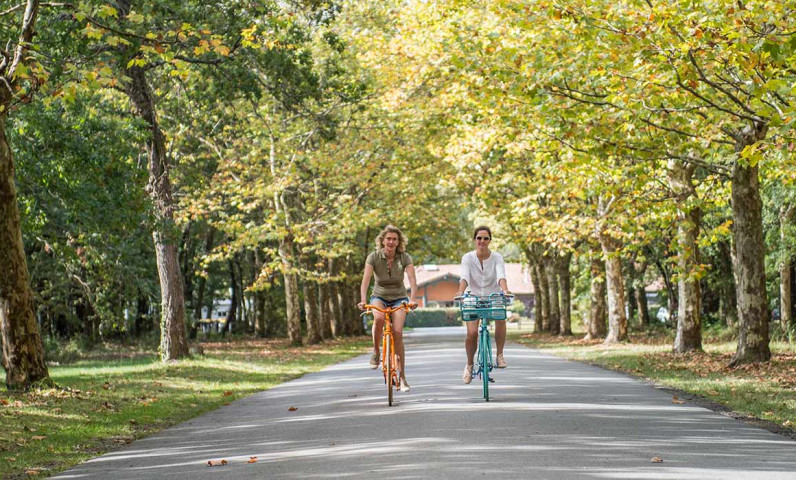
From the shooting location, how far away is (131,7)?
18.9m

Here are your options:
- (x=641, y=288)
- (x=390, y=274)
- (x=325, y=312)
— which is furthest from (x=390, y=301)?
(x=641, y=288)

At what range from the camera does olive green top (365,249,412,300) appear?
12.6m

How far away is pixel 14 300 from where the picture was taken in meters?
14.6

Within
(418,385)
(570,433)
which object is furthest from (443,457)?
(418,385)

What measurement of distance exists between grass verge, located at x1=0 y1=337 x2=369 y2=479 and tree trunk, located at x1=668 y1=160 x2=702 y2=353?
8723mm

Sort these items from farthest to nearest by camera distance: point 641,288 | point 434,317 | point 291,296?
point 434,317 < point 641,288 < point 291,296

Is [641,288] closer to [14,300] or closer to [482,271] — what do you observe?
[482,271]

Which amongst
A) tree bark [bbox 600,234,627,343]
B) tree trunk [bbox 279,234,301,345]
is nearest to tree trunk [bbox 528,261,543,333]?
tree trunk [bbox 279,234,301,345]

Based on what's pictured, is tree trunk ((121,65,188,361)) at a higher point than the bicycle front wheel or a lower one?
higher

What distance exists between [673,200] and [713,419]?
11.8m

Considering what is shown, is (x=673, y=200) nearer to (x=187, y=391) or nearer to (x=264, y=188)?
(x=187, y=391)

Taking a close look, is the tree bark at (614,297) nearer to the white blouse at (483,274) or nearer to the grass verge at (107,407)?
the grass verge at (107,407)

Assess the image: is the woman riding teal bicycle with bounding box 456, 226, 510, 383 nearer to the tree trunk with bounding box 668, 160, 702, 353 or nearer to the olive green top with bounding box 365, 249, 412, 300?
the olive green top with bounding box 365, 249, 412, 300

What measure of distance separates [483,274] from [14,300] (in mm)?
6847
